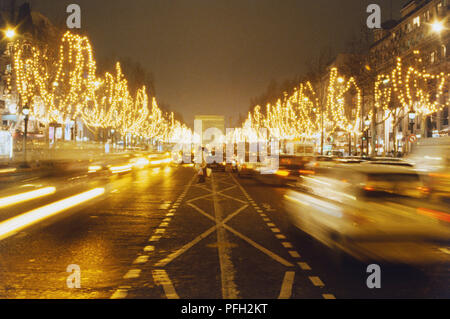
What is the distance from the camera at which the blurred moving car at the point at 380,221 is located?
9805mm

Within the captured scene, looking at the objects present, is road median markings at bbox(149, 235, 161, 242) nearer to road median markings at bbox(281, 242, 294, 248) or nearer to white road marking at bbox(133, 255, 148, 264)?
white road marking at bbox(133, 255, 148, 264)

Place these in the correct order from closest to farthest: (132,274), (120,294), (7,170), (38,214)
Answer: (120,294) < (132,274) < (38,214) < (7,170)

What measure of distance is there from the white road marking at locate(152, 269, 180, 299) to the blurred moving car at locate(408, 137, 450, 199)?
6632 millimetres

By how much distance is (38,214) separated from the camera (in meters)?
14.4

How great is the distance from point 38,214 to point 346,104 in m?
80.5

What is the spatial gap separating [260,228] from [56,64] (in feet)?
150

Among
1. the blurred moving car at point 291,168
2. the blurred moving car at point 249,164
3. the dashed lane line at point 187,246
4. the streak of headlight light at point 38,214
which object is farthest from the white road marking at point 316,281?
the blurred moving car at point 249,164

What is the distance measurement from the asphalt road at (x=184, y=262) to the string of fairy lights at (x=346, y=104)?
35.1 m

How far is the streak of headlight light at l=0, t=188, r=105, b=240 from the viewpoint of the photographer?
11.8 metres

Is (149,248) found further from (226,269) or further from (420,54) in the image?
(420,54)

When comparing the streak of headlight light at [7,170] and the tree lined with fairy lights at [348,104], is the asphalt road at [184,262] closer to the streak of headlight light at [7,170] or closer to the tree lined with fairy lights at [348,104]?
the streak of headlight light at [7,170]

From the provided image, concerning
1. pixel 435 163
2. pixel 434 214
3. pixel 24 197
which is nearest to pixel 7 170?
pixel 24 197

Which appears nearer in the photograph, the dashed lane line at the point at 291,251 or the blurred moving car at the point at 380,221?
the dashed lane line at the point at 291,251

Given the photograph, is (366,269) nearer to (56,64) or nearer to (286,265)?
(286,265)
